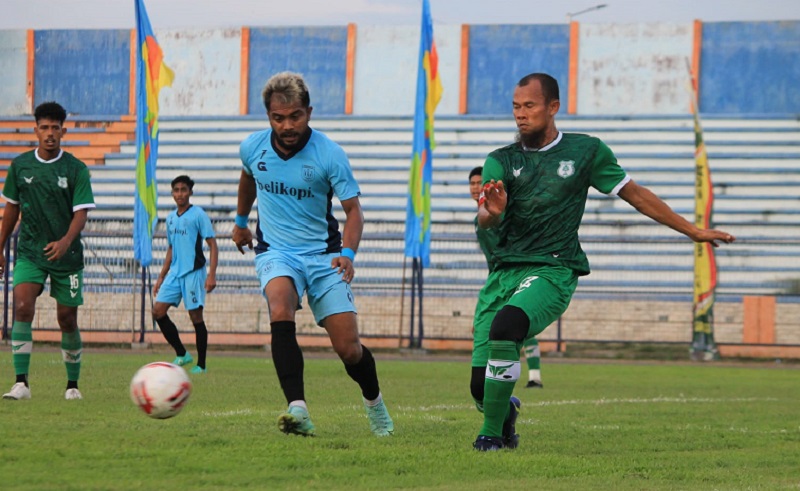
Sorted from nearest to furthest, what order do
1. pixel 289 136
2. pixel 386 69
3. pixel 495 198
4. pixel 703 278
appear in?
pixel 495 198 < pixel 289 136 < pixel 703 278 < pixel 386 69

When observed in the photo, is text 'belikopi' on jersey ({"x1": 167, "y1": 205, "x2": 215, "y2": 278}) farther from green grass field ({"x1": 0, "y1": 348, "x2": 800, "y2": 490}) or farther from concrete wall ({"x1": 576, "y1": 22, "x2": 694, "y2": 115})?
concrete wall ({"x1": 576, "y1": 22, "x2": 694, "y2": 115})

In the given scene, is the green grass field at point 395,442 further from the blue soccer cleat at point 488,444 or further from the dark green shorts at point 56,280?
the dark green shorts at point 56,280

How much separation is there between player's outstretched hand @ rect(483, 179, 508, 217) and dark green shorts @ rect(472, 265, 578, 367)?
1.78 ft

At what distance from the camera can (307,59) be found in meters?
34.4

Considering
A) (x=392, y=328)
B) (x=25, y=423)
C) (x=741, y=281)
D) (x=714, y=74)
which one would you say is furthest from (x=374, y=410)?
(x=714, y=74)

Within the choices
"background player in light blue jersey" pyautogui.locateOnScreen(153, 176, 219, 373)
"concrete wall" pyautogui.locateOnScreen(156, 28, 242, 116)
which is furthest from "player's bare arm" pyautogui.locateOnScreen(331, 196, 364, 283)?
"concrete wall" pyautogui.locateOnScreen(156, 28, 242, 116)

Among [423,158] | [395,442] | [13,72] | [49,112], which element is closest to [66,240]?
[49,112]

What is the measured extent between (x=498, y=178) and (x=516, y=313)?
2.54ft

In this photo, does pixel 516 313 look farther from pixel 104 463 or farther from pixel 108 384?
pixel 108 384

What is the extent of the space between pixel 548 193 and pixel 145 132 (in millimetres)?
15311

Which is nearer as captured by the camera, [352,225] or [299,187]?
[299,187]

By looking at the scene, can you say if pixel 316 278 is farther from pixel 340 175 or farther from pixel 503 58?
pixel 503 58

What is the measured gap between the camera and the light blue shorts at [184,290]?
15047 millimetres

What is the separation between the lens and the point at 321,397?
37.7 ft
